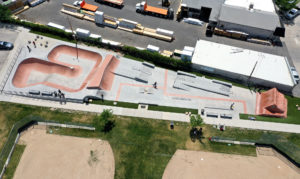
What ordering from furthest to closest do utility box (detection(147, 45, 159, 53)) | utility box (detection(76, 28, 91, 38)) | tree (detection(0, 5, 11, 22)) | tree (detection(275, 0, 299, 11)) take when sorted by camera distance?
tree (detection(275, 0, 299, 11)) → tree (detection(0, 5, 11, 22)) → utility box (detection(76, 28, 91, 38)) → utility box (detection(147, 45, 159, 53))

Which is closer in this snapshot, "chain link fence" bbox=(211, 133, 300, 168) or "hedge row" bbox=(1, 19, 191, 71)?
"chain link fence" bbox=(211, 133, 300, 168)

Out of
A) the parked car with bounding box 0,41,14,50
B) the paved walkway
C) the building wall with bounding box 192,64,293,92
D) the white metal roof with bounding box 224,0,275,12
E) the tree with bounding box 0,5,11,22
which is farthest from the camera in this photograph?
the white metal roof with bounding box 224,0,275,12

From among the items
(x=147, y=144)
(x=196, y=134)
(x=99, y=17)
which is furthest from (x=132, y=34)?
(x=196, y=134)

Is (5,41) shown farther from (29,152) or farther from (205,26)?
(205,26)

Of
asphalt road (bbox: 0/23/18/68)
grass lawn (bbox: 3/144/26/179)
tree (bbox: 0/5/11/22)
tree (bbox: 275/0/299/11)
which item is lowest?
grass lawn (bbox: 3/144/26/179)

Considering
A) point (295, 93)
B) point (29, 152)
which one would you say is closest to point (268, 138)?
point (295, 93)

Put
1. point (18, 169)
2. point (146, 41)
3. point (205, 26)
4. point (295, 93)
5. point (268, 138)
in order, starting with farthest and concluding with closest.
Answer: point (205, 26) → point (146, 41) → point (295, 93) → point (268, 138) → point (18, 169)

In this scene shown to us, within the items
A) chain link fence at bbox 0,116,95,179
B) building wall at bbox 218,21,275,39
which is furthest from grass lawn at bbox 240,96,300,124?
chain link fence at bbox 0,116,95,179

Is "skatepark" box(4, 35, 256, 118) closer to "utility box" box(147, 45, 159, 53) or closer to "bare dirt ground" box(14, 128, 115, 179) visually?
"utility box" box(147, 45, 159, 53)
